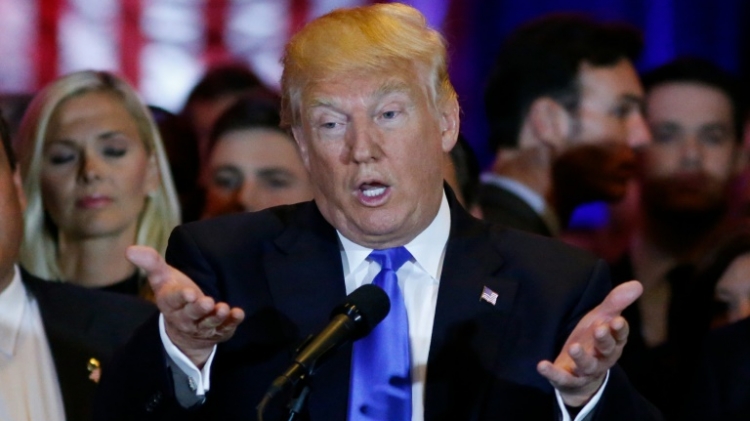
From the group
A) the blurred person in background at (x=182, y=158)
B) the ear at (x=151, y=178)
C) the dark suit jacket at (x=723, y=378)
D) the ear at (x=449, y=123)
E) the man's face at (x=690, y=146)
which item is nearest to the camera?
the ear at (x=449, y=123)

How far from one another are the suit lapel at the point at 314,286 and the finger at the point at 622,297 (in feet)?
1.70

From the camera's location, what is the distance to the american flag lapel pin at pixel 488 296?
2.45 meters

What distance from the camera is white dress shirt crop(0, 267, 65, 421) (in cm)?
287

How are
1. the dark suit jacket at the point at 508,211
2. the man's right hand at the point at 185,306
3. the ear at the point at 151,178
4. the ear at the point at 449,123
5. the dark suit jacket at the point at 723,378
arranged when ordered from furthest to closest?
the dark suit jacket at the point at 508,211 < the ear at the point at 151,178 < the dark suit jacket at the point at 723,378 < the ear at the point at 449,123 < the man's right hand at the point at 185,306

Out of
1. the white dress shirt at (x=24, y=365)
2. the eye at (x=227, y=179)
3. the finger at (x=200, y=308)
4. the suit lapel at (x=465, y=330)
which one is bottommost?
the eye at (x=227, y=179)

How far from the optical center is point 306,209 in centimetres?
260

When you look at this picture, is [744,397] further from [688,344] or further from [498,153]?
[498,153]

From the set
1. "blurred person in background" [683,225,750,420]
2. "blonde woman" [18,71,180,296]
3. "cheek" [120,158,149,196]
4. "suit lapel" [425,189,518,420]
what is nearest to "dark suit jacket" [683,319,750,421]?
"blurred person in background" [683,225,750,420]

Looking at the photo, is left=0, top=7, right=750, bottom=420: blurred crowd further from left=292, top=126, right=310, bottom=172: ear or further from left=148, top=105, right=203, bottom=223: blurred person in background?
left=292, top=126, right=310, bottom=172: ear

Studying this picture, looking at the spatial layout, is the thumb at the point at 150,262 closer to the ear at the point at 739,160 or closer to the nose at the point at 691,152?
the nose at the point at 691,152

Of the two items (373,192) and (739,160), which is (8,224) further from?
(739,160)

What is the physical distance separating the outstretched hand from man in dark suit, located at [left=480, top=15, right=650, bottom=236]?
7.05ft

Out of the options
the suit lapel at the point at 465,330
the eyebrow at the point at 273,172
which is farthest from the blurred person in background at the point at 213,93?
the suit lapel at the point at 465,330

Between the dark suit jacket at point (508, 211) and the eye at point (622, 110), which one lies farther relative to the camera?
the eye at point (622, 110)
